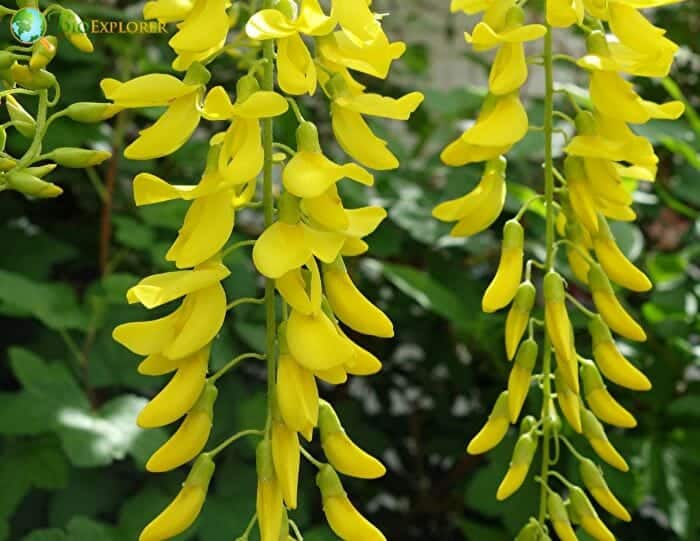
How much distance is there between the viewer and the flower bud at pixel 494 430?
0.86 meters

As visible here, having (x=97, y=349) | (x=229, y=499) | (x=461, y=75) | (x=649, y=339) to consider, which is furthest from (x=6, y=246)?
Result: (x=461, y=75)

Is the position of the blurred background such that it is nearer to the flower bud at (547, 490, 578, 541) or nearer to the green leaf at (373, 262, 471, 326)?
the green leaf at (373, 262, 471, 326)

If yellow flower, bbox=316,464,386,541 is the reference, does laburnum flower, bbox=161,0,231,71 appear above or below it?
above

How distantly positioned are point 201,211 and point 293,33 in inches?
4.7

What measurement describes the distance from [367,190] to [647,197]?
40 centimetres

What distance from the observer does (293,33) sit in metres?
0.61

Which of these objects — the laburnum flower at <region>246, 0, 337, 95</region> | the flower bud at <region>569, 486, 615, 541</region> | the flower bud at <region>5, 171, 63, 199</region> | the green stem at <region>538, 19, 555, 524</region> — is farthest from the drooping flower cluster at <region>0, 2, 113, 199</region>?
the flower bud at <region>569, 486, 615, 541</region>

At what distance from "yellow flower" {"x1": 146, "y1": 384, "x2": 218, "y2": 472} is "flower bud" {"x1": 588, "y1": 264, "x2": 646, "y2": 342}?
325mm

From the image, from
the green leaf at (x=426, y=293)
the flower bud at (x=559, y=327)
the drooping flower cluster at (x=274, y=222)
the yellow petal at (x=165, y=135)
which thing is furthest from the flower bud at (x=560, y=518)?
the green leaf at (x=426, y=293)

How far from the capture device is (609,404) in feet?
2.83

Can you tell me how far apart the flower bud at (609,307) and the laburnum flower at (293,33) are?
1.11ft

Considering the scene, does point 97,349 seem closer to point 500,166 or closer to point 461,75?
point 500,166

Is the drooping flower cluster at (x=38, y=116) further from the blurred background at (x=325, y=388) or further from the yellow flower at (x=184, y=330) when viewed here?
the blurred background at (x=325, y=388)

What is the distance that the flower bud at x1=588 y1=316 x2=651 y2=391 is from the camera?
844 mm
